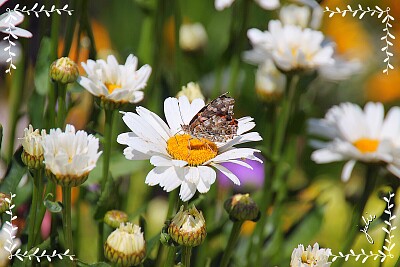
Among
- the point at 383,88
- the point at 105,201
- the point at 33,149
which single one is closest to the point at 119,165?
the point at 105,201

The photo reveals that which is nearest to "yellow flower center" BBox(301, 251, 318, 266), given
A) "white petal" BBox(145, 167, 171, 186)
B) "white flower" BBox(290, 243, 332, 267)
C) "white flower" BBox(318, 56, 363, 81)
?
"white flower" BBox(290, 243, 332, 267)

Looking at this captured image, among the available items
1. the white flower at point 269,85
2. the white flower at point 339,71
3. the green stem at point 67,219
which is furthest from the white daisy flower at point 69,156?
the white flower at point 339,71

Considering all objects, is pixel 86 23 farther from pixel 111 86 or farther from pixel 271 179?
pixel 271 179

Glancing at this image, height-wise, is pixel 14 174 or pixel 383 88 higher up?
pixel 383 88

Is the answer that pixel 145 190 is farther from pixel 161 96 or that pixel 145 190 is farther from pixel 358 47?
pixel 358 47

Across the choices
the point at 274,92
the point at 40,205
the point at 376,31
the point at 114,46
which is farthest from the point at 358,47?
the point at 40,205

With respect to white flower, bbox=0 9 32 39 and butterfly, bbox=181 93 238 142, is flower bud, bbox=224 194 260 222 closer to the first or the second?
butterfly, bbox=181 93 238 142
